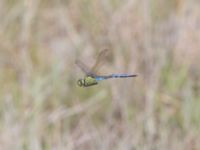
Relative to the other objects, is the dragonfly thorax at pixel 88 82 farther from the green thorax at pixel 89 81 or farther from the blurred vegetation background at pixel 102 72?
the blurred vegetation background at pixel 102 72

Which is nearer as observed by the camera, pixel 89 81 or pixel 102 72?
pixel 89 81

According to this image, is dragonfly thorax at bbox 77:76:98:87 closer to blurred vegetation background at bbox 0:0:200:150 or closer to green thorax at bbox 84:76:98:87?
green thorax at bbox 84:76:98:87

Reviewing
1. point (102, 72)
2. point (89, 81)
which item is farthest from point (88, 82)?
point (102, 72)

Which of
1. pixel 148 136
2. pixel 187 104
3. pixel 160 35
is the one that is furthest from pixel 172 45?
pixel 148 136

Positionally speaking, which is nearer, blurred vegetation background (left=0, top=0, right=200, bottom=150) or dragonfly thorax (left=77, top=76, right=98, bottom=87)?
dragonfly thorax (left=77, top=76, right=98, bottom=87)

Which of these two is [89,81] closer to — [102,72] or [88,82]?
[88,82]

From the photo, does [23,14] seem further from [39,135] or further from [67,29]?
[39,135]

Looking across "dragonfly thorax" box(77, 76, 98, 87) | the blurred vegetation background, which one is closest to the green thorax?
"dragonfly thorax" box(77, 76, 98, 87)

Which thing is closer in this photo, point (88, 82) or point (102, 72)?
point (88, 82)
